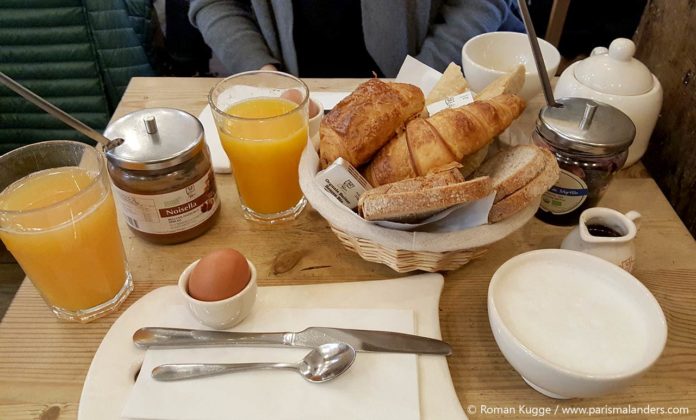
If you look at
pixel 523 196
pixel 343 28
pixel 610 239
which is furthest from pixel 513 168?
pixel 343 28

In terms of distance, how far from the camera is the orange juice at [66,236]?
25.1 inches

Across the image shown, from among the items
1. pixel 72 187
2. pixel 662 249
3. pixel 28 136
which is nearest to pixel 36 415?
pixel 72 187

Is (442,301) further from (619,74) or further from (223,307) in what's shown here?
(619,74)

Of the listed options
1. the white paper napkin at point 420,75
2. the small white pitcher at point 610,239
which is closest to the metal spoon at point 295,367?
the small white pitcher at point 610,239

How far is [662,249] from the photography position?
2.77 feet

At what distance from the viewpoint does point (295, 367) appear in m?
0.63

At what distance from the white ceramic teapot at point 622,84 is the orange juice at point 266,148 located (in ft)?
1.75

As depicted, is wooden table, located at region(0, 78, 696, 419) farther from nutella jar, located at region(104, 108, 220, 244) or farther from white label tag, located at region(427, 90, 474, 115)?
white label tag, located at region(427, 90, 474, 115)

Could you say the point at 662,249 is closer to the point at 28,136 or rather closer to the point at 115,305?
the point at 115,305

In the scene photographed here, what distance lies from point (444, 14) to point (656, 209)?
2.72 ft

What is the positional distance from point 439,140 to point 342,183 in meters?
0.16

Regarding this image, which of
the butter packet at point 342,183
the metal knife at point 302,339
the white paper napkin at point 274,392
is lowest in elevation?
the white paper napkin at point 274,392

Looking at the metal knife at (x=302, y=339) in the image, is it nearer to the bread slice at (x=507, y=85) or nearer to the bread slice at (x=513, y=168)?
the bread slice at (x=513, y=168)

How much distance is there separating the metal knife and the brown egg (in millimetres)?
54
